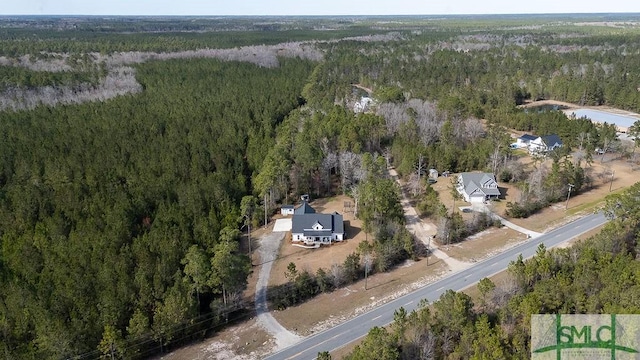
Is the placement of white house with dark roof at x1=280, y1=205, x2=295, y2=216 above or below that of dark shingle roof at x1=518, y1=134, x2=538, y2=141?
below

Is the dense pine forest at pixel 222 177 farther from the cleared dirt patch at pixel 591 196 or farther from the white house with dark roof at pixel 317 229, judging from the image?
the white house with dark roof at pixel 317 229

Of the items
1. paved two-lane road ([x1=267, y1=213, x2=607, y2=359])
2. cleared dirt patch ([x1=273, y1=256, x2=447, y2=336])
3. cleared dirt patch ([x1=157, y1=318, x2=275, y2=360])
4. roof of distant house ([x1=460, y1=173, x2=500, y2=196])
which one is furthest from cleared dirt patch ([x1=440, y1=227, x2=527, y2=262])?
cleared dirt patch ([x1=157, y1=318, x2=275, y2=360])

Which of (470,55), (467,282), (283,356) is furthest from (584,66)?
(283,356)

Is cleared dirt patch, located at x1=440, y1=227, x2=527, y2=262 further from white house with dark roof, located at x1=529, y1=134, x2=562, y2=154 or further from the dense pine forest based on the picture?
white house with dark roof, located at x1=529, y1=134, x2=562, y2=154

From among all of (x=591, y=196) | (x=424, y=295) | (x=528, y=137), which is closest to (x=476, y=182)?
(x=591, y=196)

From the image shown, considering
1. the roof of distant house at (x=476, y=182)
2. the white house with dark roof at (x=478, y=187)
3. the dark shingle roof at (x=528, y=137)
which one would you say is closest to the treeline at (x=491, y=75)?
the dark shingle roof at (x=528, y=137)

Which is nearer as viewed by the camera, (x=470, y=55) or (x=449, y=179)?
(x=449, y=179)

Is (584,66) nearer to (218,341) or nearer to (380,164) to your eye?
(380,164)
